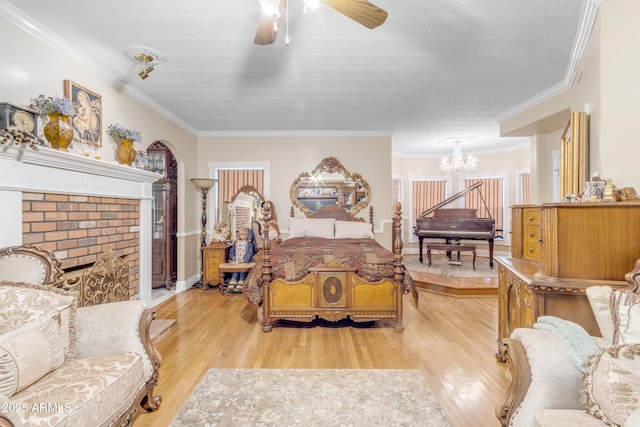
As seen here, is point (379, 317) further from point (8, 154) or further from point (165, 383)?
point (8, 154)

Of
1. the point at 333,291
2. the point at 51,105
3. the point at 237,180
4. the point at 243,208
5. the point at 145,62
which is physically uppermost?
the point at 145,62

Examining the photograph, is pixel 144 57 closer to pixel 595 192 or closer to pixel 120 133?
pixel 120 133

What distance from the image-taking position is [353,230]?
14.6 feet

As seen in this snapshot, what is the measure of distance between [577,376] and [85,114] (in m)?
3.92

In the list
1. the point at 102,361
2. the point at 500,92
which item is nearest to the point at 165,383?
the point at 102,361

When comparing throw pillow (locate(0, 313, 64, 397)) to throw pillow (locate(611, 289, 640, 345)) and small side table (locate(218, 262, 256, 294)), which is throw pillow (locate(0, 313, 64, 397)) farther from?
small side table (locate(218, 262, 256, 294))

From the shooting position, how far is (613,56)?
1.97 metres

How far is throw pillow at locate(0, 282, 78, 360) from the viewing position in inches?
55.9

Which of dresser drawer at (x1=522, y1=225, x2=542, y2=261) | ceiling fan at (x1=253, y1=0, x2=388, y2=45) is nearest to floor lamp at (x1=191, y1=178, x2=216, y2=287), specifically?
ceiling fan at (x1=253, y1=0, x2=388, y2=45)

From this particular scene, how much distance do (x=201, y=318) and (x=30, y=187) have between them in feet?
6.63

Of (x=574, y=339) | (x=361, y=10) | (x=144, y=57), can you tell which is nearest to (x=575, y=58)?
(x=361, y=10)

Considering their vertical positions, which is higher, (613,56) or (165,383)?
(613,56)

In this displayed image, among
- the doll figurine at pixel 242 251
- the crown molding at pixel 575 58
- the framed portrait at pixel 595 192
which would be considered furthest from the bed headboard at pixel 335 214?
the framed portrait at pixel 595 192

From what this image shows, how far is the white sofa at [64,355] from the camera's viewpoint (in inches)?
45.8
